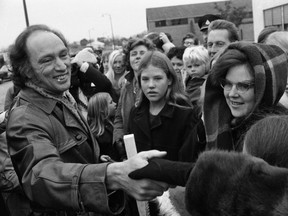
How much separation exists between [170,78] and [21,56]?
1.67 m

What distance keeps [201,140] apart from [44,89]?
1050mm

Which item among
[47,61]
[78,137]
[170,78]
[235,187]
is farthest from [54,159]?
[170,78]

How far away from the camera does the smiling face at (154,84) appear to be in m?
3.30

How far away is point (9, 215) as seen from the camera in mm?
2357

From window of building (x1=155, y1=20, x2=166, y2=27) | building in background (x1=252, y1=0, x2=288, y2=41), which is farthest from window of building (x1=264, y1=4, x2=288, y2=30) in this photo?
window of building (x1=155, y1=20, x2=166, y2=27)

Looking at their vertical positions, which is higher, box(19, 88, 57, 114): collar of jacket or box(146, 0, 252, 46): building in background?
box(146, 0, 252, 46): building in background

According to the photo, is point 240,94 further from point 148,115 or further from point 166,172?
point 148,115

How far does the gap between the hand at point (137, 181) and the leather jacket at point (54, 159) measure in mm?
56

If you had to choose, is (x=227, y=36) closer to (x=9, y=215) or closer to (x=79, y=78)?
(x=79, y=78)

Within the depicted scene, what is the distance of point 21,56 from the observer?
2072mm

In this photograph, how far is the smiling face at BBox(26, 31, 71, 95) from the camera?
2012 millimetres

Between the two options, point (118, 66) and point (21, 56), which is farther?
point (118, 66)

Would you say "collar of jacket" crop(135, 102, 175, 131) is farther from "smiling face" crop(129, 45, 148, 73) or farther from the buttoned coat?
"smiling face" crop(129, 45, 148, 73)

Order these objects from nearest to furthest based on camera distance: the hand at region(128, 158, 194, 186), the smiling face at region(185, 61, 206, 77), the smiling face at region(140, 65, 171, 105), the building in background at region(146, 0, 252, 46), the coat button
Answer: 1. the hand at region(128, 158, 194, 186)
2. the coat button
3. the smiling face at region(140, 65, 171, 105)
4. the smiling face at region(185, 61, 206, 77)
5. the building in background at region(146, 0, 252, 46)
